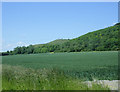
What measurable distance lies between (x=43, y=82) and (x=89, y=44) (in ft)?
79.0

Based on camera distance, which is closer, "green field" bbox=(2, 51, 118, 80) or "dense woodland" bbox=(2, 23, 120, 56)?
"green field" bbox=(2, 51, 118, 80)

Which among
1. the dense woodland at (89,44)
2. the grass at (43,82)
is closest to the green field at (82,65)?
the grass at (43,82)

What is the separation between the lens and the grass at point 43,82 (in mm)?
3988

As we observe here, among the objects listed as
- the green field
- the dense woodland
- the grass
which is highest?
the dense woodland

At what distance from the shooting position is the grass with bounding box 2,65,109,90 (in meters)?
3.99

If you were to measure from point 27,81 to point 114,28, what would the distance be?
92.8 feet

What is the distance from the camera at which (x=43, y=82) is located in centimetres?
431

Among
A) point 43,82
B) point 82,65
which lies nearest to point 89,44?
point 82,65

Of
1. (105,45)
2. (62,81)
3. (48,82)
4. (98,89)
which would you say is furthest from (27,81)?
(105,45)

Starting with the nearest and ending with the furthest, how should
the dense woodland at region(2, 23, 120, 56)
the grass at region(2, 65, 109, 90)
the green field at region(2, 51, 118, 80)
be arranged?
the grass at region(2, 65, 109, 90) → the green field at region(2, 51, 118, 80) → the dense woodland at region(2, 23, 120, 56)

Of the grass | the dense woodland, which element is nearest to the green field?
the grass

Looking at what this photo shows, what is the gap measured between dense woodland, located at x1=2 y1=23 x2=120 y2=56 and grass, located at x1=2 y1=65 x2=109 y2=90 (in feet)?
51.6

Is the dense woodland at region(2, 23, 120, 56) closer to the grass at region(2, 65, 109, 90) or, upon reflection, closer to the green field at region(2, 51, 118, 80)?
the green field at region(2, 51, 118, 80)

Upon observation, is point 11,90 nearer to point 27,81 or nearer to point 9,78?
point 27,81
